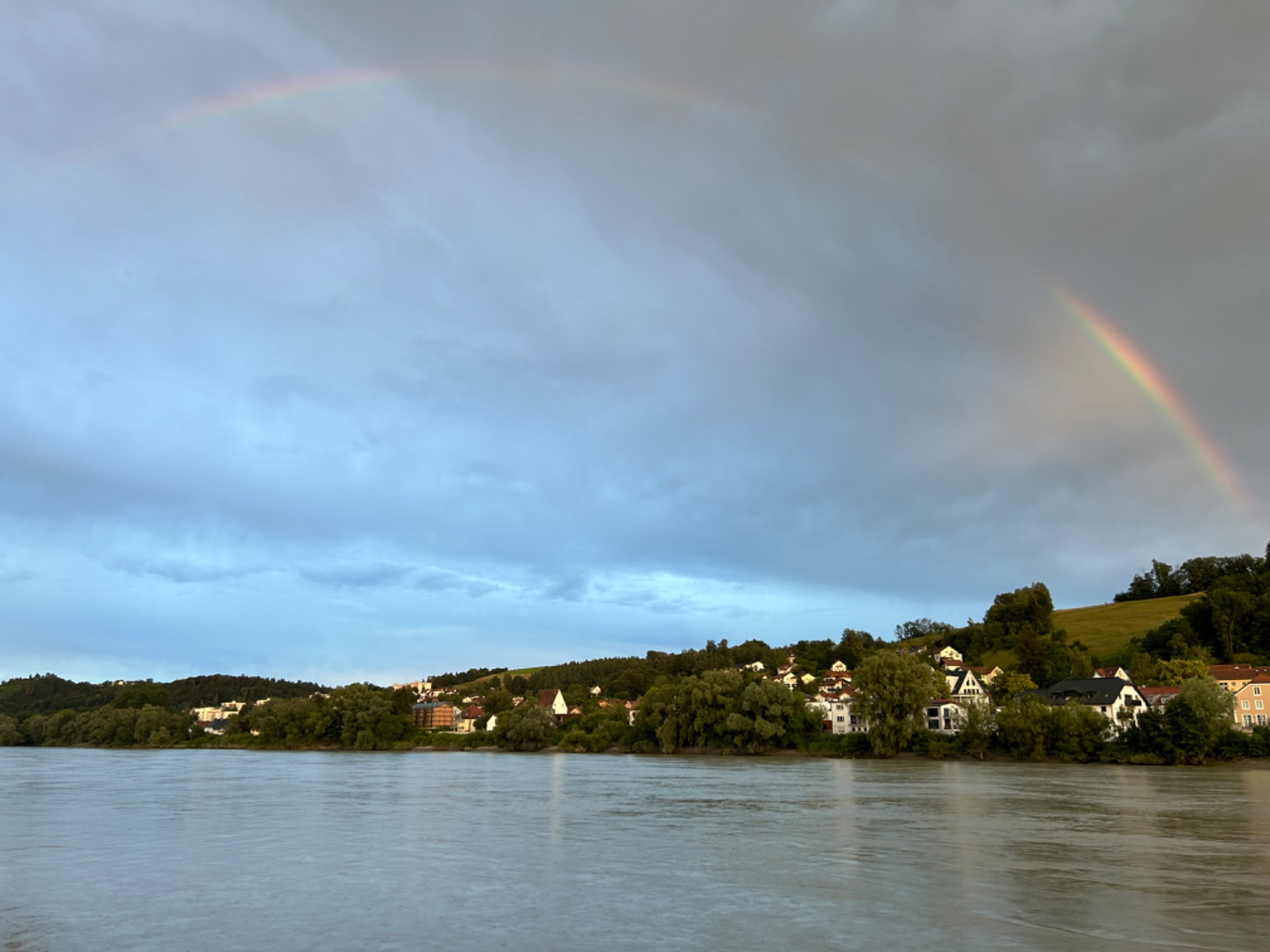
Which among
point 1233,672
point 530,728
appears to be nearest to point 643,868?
point 530,728

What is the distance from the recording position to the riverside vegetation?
254ft

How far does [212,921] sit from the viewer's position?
57.8ft

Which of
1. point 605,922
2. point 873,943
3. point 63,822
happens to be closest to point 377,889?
point 605,922

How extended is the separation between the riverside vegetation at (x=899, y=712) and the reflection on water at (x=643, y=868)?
24.8 m

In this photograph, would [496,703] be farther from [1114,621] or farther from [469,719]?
[1114,621]

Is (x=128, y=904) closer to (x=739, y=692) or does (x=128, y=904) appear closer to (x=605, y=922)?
(x=605, y=922)

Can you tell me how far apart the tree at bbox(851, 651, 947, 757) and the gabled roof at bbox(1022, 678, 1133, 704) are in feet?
79.2

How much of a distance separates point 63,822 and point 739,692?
72.1 m

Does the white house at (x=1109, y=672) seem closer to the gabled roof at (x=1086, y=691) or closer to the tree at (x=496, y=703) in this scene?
the gabled roof at (x=1086, y=691)

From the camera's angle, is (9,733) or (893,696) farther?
(9,733)

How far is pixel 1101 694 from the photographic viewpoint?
104 m

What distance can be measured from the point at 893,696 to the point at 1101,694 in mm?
36614

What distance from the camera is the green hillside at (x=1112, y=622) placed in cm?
14291

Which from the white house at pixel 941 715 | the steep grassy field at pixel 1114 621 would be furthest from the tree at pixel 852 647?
the white house at pixel 941 715
